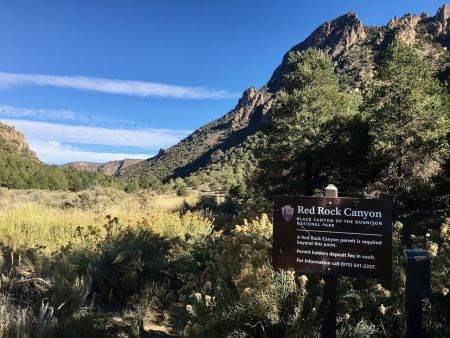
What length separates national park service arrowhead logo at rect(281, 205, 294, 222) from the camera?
167 inches

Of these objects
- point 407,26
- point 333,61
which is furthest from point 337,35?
point 333,61

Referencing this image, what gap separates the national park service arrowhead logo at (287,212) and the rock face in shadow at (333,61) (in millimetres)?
67637

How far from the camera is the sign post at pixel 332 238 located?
387 centimetres

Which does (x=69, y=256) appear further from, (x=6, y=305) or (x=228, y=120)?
(x=228, y=120)

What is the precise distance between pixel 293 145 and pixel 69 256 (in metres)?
16.4

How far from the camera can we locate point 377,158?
63.3ft

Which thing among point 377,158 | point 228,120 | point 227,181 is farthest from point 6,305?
point 228,120

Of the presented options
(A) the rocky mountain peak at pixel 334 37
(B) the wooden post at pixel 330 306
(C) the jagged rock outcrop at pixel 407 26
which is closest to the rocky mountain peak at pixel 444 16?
(C) the jagged rock outcrop at pixel 407 26

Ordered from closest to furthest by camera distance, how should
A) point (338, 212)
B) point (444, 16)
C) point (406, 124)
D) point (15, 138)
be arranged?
point (338, 212), point (406, 124), point (444, 16), point (15, 138)

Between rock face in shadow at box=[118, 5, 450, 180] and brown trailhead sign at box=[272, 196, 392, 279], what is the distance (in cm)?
6770

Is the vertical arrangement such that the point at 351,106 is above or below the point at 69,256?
above

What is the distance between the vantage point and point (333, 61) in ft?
353

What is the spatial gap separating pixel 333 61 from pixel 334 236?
109519 mm

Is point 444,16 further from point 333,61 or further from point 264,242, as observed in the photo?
point 264,242
